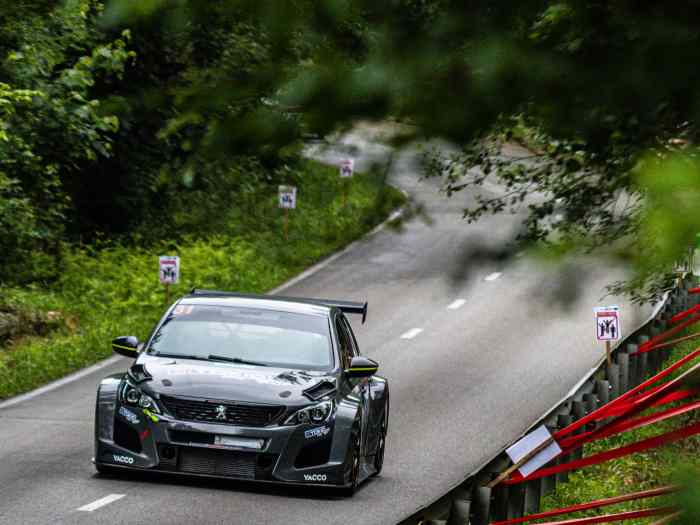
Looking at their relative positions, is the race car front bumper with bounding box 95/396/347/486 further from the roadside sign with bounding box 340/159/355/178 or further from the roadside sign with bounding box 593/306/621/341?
the roadside sign with bounding box 593/306/621/341

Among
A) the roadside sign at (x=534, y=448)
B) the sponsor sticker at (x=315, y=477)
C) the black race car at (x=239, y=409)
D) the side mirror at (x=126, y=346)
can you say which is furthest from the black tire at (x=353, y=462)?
the roadside sign at (x=534, y=448)

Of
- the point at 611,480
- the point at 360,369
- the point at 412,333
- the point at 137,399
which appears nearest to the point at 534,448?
the point at 360,369

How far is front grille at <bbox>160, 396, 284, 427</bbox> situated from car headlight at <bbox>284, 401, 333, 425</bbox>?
0.11 m

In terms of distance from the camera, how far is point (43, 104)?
80.2ft

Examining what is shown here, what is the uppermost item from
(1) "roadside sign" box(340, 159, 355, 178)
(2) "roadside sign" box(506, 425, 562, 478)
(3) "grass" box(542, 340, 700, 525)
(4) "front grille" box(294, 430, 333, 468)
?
(1) "roadside sign" box(340, 159, 355, 178)

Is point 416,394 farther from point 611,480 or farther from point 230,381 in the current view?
point 230,381

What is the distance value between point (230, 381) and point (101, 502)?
141cm

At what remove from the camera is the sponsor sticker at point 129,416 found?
37.6 feet

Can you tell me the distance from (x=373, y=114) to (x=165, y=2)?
523 millimetres

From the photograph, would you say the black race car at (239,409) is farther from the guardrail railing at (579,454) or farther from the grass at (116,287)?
the grass at (116,287)

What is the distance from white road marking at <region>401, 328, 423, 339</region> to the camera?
2668 cm

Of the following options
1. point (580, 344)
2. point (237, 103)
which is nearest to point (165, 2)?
point (237, 103)

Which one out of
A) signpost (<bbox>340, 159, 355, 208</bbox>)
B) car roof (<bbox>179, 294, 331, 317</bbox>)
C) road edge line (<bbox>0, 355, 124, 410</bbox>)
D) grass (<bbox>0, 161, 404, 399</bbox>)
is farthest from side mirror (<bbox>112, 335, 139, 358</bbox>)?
signpost (<bbox>340, 159, 355, 208</bbox>)

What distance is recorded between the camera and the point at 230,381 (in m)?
11.5
